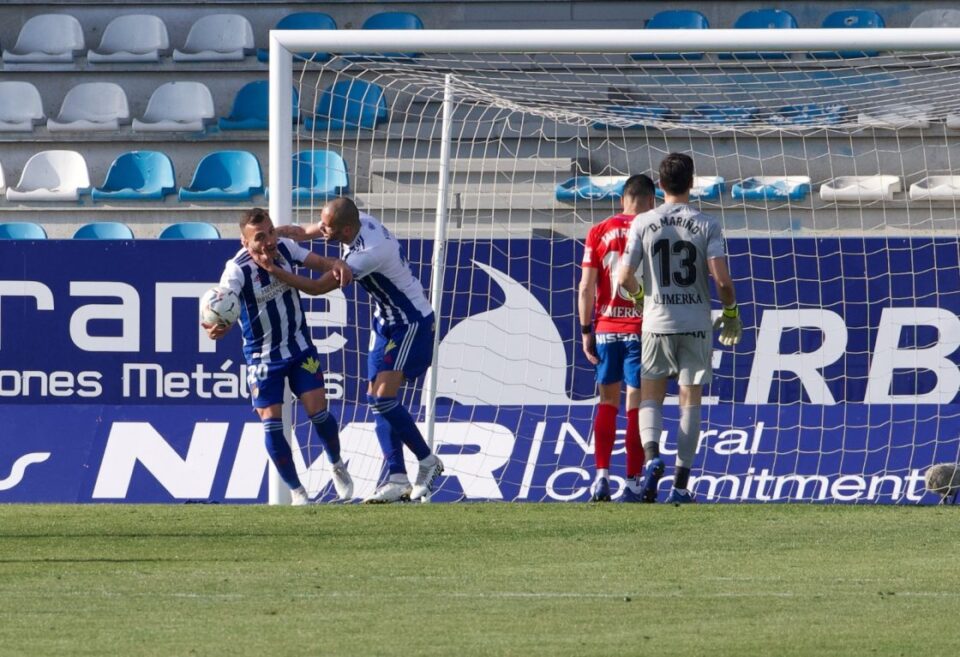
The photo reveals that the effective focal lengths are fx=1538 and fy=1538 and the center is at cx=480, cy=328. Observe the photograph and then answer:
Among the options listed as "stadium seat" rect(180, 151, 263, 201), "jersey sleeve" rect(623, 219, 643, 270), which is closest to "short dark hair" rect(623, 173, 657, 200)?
"jersey sleeve" rect(623, 219, 643, 270)

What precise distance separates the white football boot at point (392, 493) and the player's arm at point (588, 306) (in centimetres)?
127

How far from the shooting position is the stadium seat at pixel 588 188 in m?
11.9

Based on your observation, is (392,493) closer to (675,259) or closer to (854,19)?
(675,259)

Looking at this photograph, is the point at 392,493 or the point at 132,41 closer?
the point at 392,493

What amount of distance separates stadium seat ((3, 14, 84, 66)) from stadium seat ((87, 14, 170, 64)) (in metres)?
0.24

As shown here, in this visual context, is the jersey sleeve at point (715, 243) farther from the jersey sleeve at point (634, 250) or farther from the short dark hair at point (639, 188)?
the short dark hair at point (639, 188)

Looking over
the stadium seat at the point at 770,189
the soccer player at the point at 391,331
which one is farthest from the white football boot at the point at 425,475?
the stadium seat at the point at 770,189

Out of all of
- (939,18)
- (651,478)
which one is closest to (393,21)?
(939,18)

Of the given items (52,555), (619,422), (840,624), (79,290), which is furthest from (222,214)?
(840,624)

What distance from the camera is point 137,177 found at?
46.8 feet

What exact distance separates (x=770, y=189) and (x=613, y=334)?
3.60m

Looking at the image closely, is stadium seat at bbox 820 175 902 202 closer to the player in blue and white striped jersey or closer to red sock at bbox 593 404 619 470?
red sock at bbox 593 404 619 470

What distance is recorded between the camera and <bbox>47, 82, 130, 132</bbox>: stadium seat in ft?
49.0

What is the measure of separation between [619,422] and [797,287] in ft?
4.85
